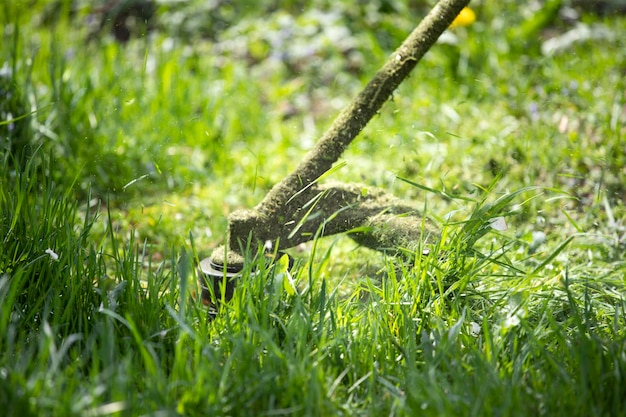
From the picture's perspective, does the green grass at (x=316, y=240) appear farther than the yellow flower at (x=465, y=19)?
No

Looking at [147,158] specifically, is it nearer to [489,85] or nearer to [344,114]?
[344,114]

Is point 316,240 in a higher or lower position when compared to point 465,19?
lower

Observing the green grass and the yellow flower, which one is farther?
the yellow flower

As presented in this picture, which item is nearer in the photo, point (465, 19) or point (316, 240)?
point (316, 240)

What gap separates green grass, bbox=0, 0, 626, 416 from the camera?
1.70m

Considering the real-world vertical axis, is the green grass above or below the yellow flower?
below

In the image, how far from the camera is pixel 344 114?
247cm

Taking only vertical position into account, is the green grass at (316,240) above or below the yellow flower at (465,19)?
below

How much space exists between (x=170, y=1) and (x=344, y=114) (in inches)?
156

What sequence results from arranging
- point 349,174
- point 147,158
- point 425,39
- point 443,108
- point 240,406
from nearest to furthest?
point 240,406, point 425,39, point 349,174, point 147,158, point 443,108

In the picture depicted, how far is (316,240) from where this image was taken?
84.0 inches

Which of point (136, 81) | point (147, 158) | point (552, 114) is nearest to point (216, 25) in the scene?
point (136, 81)

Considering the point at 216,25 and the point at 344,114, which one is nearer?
the point at 344,114

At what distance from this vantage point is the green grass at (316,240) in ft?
5.58
